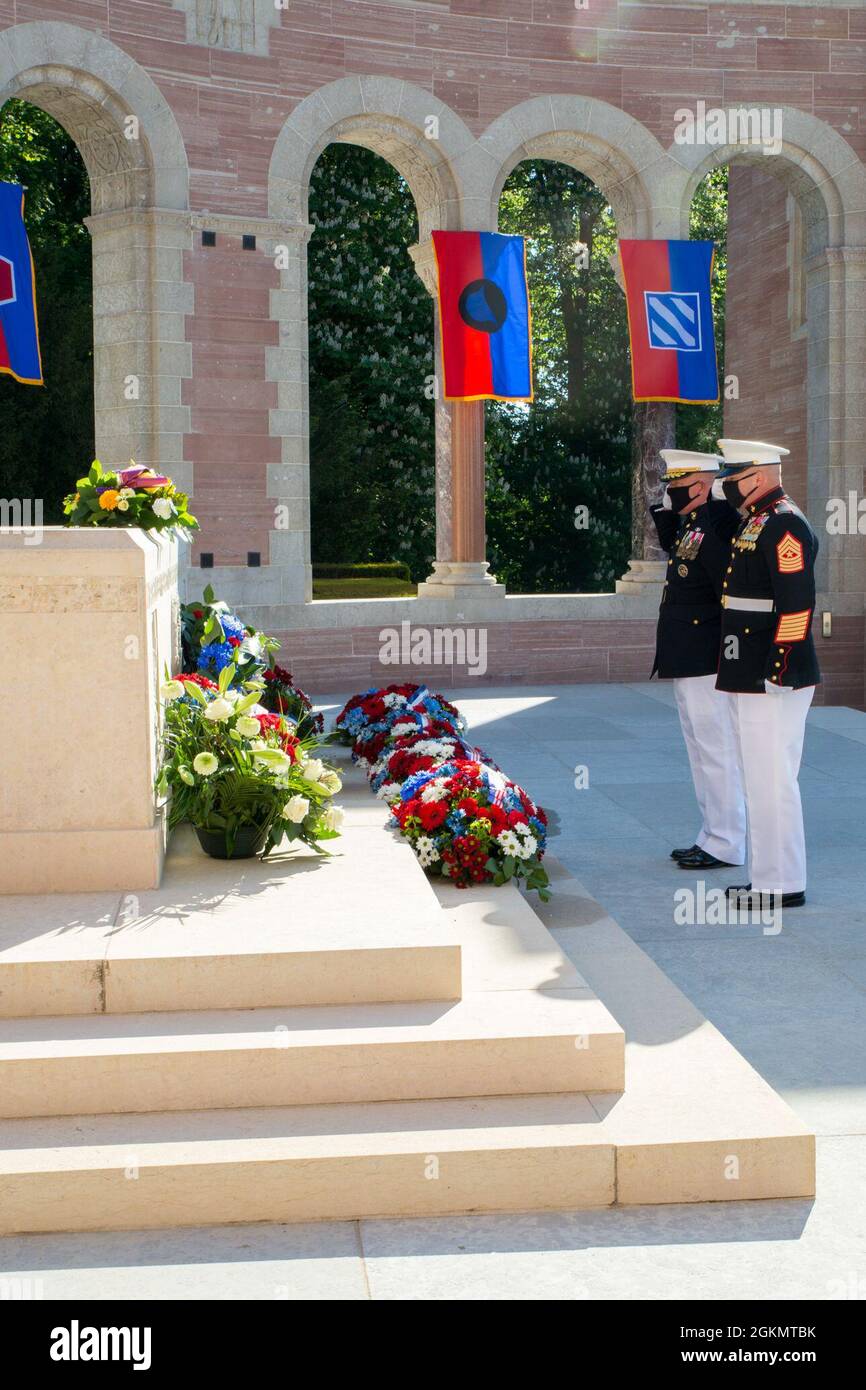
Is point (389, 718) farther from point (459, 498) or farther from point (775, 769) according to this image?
point (459, 498)

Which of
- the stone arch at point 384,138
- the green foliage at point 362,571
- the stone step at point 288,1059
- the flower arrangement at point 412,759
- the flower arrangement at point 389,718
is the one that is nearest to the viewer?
the stone step at point 288,1059

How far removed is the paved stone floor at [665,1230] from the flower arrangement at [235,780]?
1.56 meters

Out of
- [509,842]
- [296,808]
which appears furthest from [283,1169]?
[509,842]

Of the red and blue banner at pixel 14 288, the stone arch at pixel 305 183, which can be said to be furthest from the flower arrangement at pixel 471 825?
the stone arch at pixel 305 183

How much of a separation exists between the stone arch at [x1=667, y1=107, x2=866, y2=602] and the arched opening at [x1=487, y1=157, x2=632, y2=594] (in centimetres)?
1112

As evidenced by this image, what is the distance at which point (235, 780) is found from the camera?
5895 millimetres

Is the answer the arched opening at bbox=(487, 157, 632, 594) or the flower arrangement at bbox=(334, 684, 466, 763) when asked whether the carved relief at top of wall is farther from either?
the arched opening at bbox=(487, 157, 632, 594)

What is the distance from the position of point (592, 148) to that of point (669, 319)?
196 cm

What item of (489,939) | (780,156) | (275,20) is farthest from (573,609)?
(489,939)

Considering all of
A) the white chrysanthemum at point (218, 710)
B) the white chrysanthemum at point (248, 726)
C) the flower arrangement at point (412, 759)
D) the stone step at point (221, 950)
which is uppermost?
the white chrysanthemum at point (218, 710)

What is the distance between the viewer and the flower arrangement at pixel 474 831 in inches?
247

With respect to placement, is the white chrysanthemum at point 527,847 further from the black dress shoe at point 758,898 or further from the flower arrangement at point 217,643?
the flower arrangement at point 217,643

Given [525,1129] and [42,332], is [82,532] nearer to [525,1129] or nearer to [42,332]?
[525,1129]
